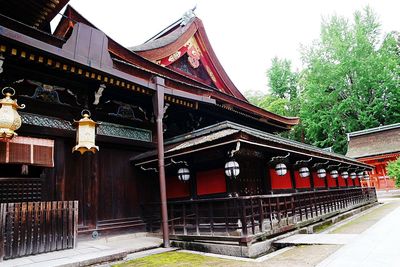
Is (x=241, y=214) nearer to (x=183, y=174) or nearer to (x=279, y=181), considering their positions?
(x=183, y=174)

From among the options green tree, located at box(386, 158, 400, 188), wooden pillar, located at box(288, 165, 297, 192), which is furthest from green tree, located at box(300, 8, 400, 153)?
wooden pillar, located at box(288, 165, 297, 192)

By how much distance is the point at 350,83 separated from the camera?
124 ft

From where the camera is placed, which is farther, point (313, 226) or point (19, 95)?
point (313, 226)

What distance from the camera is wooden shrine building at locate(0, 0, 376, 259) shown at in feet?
20.7

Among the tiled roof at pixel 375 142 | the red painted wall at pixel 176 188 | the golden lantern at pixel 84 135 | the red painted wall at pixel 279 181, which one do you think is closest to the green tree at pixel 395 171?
the tiled roof at pixel 375 142

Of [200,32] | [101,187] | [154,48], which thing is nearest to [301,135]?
[200,32]

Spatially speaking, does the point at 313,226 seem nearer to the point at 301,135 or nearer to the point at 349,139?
the point at 349,139

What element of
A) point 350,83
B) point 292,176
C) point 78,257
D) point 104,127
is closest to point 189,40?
point 104,127

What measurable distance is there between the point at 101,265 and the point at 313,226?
22.6 feet

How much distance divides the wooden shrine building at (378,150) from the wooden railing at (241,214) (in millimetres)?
20995

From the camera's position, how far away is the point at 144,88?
7730 mm

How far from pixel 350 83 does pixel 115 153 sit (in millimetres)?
37243

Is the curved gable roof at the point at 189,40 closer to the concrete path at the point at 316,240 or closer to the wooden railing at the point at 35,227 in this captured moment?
the wooden railing at the point at 35,227

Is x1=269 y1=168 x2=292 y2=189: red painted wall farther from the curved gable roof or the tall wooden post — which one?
the curved gable roof
